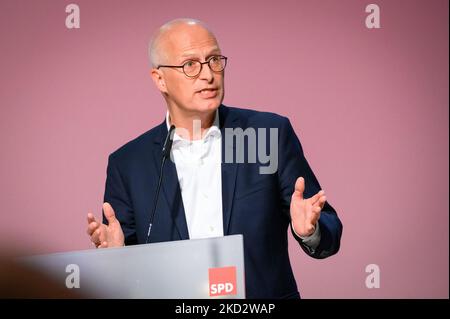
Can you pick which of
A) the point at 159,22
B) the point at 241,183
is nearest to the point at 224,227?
the point at 241,183

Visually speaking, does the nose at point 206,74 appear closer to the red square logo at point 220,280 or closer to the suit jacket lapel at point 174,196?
the suit jacket lapel at point 174,196

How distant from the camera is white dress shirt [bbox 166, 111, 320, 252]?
213cm

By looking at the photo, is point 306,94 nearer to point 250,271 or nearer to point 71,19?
point 71,19

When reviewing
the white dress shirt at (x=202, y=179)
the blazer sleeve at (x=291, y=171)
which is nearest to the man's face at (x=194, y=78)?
the white dress shirt at (x=202, y=179)

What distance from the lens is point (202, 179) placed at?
2.21 metres

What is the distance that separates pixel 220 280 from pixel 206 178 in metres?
0.85

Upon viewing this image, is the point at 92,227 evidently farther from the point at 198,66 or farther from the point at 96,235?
the point at 198,66

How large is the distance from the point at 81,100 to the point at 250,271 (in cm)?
142

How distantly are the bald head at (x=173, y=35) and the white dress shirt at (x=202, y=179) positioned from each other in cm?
21

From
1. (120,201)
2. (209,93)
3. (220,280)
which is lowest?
(220,280)

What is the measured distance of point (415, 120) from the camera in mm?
3336

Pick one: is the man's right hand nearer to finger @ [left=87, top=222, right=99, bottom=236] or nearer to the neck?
finger @ [left=87, top=222, right=99, bottom=236]

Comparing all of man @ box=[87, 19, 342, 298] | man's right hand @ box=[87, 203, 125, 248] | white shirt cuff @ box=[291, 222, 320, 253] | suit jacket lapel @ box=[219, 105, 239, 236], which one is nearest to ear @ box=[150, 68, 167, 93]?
man @ box=[87, 19, 342, 298]

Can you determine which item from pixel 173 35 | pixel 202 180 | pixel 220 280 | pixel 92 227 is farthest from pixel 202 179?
pixel 220 280
